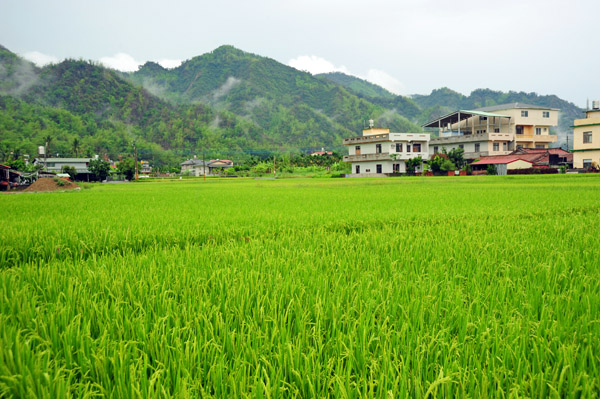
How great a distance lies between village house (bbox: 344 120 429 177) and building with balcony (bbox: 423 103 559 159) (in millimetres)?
2205

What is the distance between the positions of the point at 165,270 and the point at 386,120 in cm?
12874

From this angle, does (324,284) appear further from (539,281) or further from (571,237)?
(571,237)

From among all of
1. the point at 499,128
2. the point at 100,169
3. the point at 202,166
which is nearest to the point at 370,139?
the point at 499,128

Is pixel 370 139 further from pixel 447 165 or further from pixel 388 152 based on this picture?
pixel 447 165

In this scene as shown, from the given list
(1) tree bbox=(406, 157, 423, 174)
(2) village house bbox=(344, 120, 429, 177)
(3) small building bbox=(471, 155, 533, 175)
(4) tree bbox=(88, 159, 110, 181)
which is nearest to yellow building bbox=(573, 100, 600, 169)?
(3) small building bbox=(471, 155, 533, 175)

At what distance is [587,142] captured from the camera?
36688 mm

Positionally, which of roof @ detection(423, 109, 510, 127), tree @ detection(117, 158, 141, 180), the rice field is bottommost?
the rice field

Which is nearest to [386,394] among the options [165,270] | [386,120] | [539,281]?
[539,281]

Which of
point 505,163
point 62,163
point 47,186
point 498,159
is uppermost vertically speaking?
point 62,163

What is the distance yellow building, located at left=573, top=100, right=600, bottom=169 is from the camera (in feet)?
118

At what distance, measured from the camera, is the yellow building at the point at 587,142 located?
36.0 m

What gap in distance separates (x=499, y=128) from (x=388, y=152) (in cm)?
1450

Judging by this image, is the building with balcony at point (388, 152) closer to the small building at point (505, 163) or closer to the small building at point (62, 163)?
the small building at point (505, 163)

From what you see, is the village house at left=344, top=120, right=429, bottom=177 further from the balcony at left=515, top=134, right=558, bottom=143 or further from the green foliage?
the balcony at left=515, top=134, right=558, bottom=143
